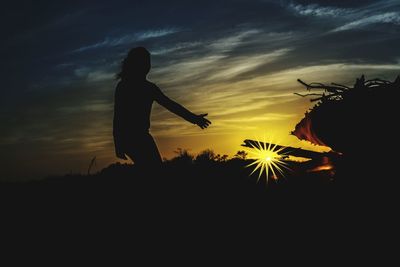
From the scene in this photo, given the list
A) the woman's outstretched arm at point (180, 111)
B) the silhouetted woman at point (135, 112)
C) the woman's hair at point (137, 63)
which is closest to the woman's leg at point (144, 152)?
the silhouetted woman at point (135, 112)

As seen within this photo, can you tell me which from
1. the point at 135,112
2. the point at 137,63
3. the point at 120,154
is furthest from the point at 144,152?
the point at 137,63

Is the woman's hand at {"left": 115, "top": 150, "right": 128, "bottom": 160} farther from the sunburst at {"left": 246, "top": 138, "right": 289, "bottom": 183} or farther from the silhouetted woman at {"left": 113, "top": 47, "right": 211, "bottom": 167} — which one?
the sunburst at {"left": 246, "top": 138, "right": 289, "bottom": 183}

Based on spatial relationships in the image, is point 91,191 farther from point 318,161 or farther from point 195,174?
point 318,161

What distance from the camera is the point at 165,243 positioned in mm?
5121

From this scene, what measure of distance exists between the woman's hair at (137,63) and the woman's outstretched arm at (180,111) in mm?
424

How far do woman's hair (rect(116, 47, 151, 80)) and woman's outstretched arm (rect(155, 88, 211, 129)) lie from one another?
424mm

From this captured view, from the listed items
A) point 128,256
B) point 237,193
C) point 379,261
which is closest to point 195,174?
point 237,193

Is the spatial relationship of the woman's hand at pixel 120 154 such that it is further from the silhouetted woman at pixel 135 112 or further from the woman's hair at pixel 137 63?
the woman's hair at pixel 137 63

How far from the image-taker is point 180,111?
6906 mm

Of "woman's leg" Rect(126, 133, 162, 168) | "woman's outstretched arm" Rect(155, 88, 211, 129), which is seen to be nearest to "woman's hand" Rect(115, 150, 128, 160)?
"woman's leg" Rect(126, 133, 162, 168)

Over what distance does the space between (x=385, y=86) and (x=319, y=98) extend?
0.85 meters

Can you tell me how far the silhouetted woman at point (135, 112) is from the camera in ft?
21.8

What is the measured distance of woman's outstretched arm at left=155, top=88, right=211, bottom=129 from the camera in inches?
269

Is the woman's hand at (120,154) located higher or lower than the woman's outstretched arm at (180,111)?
lower
